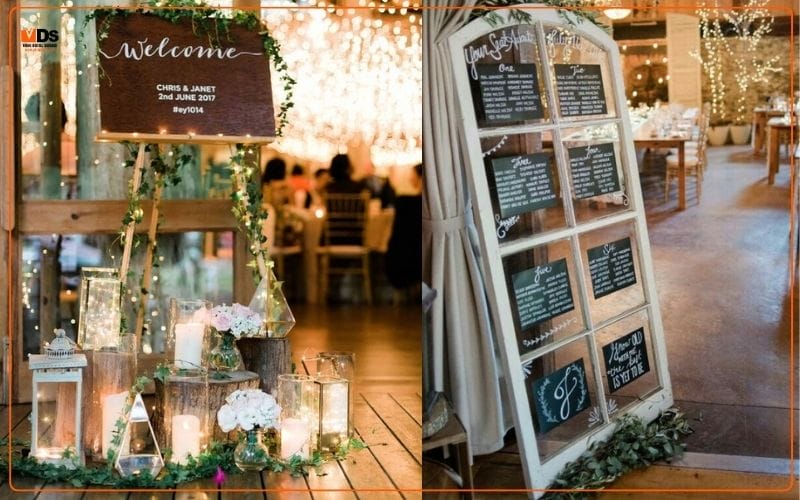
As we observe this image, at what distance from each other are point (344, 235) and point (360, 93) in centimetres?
128

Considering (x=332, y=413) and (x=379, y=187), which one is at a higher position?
(x=379, y=187)

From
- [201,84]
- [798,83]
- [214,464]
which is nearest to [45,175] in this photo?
[201,84]

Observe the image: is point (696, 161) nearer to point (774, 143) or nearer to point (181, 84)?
point (774, 143)

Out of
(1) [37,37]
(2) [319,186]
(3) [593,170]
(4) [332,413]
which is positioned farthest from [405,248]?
(3) [593,170]

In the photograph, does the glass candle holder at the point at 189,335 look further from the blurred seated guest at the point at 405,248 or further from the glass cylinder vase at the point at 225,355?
the blurred seated guest at the point at 405,248

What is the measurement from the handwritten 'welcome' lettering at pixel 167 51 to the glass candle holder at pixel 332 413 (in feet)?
4.71

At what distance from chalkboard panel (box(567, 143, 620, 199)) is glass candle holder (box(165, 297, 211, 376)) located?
1.67 meters

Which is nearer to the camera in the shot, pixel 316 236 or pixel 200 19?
pixel 200 19

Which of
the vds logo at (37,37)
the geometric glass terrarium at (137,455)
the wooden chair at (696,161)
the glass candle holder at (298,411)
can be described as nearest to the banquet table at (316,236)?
the vds logo at (37,37)

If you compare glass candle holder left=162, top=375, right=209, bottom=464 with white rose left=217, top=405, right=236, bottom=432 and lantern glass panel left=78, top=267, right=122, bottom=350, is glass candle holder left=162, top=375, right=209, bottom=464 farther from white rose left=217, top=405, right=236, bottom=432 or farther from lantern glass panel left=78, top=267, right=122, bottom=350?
lantern glass panel left=78, top=267, right=122, bottom=350

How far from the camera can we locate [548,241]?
13.0 feet

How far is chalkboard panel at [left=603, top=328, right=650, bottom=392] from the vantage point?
4.22m

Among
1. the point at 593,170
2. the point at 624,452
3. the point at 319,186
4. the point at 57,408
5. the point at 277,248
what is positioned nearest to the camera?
the point at 624,452

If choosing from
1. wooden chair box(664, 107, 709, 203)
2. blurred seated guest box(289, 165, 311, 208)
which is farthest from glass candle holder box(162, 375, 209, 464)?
blurred seated guest box(289, 165, 311, 208)
